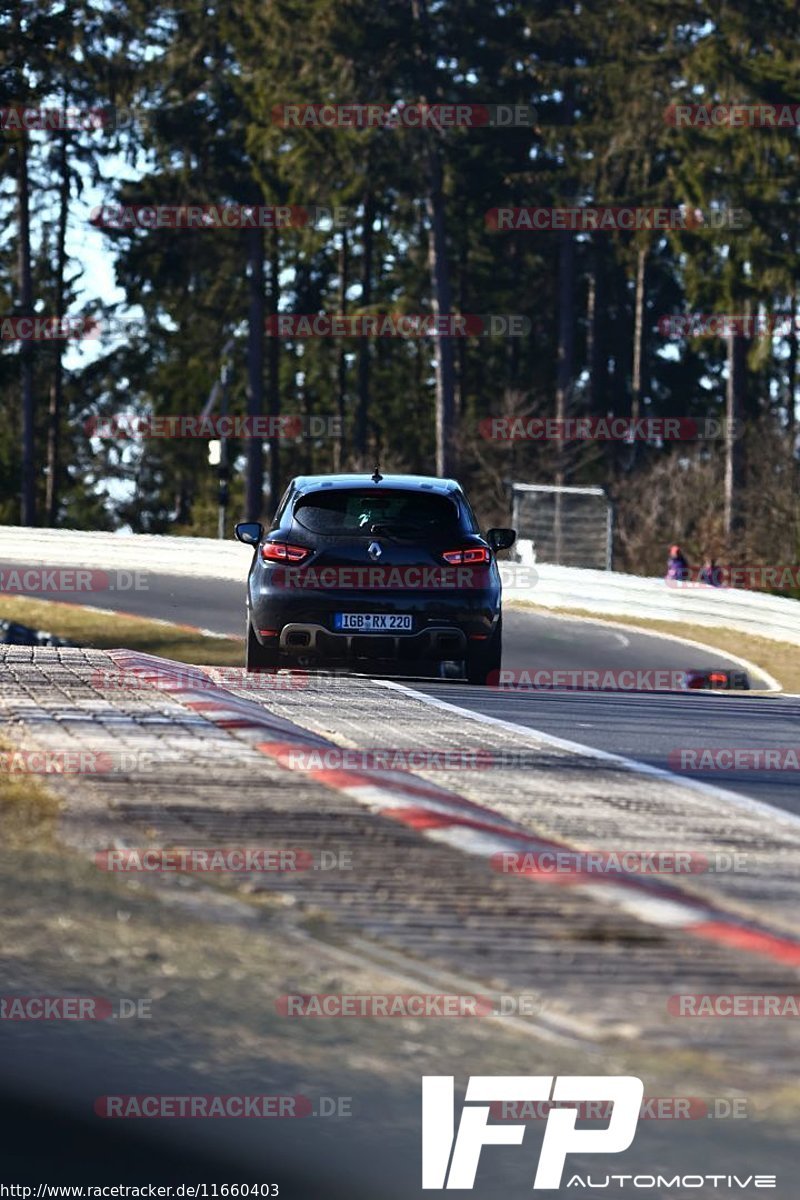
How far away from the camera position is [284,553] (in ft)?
47.8

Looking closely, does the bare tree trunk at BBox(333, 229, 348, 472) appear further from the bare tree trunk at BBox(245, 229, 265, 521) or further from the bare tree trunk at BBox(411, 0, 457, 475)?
the bare tree trunk at BBox(411, 0, 457, 475)

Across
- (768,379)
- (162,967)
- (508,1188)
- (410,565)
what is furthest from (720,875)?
(768,379)

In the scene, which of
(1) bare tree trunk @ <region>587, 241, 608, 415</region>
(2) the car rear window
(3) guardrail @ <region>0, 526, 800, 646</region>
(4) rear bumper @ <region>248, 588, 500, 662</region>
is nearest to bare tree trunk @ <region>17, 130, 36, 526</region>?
(3) guardrail @ <region>0, 526, 800, 646</region>

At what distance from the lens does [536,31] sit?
52250 millimetres

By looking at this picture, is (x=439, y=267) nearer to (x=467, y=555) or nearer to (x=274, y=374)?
(x=274, y=374)

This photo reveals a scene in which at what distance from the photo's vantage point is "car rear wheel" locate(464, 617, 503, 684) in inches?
583

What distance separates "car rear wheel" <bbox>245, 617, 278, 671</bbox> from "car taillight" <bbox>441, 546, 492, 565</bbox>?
4.93ft

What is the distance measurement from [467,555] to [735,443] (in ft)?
106

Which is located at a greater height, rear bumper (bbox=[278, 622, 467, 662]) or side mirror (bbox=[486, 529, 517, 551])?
side mirror (bbox=[486, 529, 517, 551])

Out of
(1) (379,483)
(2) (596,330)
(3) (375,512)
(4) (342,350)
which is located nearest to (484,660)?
(3) (375,512)

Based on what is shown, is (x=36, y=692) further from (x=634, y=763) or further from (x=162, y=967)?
(x=162, y=967)

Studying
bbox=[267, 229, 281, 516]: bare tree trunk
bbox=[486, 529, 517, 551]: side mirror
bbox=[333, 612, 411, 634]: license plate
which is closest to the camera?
bbox=[333, 612, 411, 634]: license plate

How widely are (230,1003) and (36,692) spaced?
6.30 metres

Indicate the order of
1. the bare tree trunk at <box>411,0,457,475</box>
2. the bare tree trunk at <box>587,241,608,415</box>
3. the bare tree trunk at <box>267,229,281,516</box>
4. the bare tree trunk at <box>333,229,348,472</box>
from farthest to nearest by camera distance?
the bare tree trunk at <box>333,229,348,472</box> < the bare tree trunk at <box>267,229,281,516</box> < the bare tree trunk at <box>587,241,608,415</box> < the bare tree trunk at <box>411,0,457,475</box>
